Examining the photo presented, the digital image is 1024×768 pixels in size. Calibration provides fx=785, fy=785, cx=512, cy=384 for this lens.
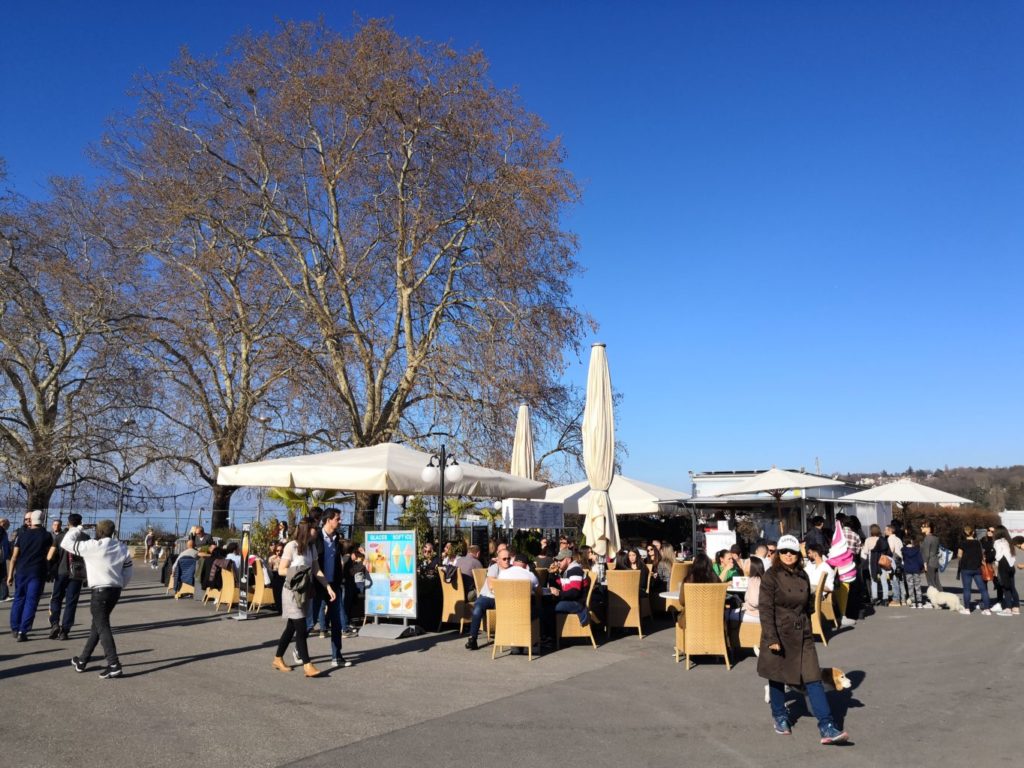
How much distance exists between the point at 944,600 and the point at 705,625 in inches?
332

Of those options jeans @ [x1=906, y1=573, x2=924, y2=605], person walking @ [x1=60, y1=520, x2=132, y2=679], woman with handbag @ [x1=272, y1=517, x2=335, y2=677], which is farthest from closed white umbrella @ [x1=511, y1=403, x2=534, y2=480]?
person walking @ [x1=60, y1=520, x2=132, y2=679]


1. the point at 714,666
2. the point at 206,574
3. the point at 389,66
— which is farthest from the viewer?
the point at 389,66

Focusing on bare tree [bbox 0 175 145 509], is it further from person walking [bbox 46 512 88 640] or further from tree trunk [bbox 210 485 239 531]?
person walking [bbox 46 512 88 640]

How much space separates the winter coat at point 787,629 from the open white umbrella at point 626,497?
1262cm

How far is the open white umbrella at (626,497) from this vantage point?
18.8 metres

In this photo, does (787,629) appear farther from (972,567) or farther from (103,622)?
(972,567)

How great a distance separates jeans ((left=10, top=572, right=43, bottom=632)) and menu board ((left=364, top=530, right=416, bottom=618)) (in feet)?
13.7

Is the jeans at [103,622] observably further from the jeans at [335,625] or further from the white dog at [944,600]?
the white dog at [944,600]

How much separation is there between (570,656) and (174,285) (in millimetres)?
18774

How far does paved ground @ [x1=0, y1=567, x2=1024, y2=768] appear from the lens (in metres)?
5.19

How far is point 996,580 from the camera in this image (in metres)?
13.6

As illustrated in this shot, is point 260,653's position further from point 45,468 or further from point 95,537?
point 45,468

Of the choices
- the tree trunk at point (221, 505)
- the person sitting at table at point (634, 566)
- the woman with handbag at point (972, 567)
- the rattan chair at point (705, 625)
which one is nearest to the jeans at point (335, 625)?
the rattan chair at point (705, 625)

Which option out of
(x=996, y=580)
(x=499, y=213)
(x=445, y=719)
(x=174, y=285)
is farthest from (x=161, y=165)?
(x=996, y=580)
